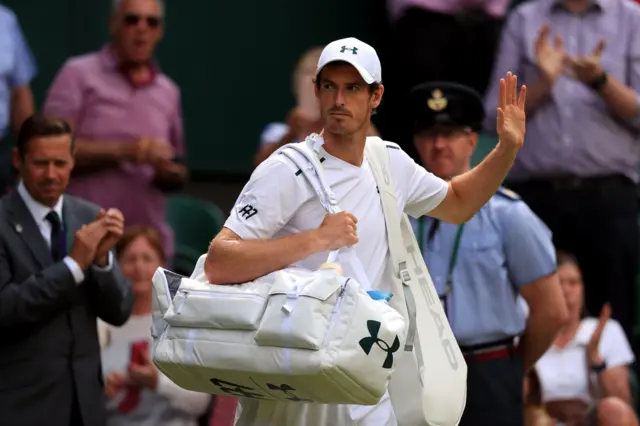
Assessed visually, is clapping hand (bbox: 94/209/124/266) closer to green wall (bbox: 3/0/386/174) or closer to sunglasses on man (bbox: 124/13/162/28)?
sunglasses on man (bbox: 124/13/162/28)

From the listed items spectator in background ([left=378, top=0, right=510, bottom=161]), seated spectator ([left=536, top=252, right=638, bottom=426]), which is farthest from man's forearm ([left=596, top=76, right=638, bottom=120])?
spectator in background ([left=378, top=0, right=510, bottom=161])

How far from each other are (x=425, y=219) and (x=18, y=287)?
1.79m

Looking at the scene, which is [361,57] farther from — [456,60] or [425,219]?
[456,60]

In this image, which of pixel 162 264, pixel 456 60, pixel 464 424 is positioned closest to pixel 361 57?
pixel 464 424

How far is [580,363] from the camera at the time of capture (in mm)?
7738

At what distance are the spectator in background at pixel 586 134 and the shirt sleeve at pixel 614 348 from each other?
1.64 ft

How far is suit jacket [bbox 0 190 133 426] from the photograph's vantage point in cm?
595

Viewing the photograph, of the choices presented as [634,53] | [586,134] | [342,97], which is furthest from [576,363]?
[342,97]

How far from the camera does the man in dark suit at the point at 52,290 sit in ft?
19.4

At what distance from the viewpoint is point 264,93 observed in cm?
1016

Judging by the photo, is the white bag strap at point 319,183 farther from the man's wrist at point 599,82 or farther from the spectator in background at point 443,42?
the spectator in background at point 443,42

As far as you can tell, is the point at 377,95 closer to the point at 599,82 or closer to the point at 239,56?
the point at 599,82

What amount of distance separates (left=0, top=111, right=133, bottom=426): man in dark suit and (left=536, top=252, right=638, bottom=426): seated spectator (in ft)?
8.65

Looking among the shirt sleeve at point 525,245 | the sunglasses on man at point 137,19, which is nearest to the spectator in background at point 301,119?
the sunglasses on man at point 137,19
